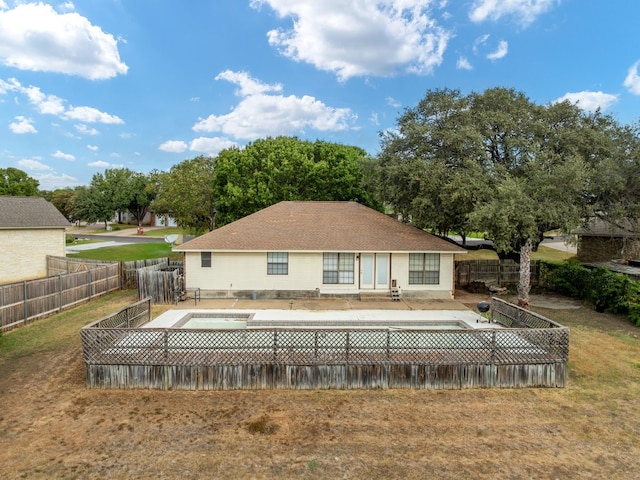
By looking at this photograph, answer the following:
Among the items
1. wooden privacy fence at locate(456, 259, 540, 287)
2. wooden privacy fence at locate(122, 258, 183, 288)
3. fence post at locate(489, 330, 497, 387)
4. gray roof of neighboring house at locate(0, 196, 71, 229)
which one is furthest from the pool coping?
gray roof of neighboring house at locate(0, 196, 71, 229)

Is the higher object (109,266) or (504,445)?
(109,266)

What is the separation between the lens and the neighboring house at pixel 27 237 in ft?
79.7

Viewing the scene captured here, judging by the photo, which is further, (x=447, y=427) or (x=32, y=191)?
(x=32, y=191)

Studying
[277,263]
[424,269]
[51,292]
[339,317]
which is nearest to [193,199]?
[277,263]

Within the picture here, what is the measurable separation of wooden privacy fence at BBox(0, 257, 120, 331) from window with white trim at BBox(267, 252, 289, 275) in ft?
26.6

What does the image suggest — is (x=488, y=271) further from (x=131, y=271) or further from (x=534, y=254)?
(x=131, y=271)

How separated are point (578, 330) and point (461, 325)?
432 centimetres

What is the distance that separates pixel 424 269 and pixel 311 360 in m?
11.0

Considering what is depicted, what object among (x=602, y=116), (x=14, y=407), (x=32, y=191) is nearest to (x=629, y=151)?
(x=602, y=116)

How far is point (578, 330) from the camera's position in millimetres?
14133

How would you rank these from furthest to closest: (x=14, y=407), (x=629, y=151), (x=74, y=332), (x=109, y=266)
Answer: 1. (x=109, y=266)
2. (x=629, y=151)
3. (x=74, y=332)
4. (x=14, y=407)

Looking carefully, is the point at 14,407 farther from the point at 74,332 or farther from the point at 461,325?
the point at 461,325

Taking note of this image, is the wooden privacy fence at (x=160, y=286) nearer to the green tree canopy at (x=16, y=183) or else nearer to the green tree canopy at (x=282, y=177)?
the green tree canopy at (x=282, y=177)

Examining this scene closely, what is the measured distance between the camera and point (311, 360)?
30.8ft
